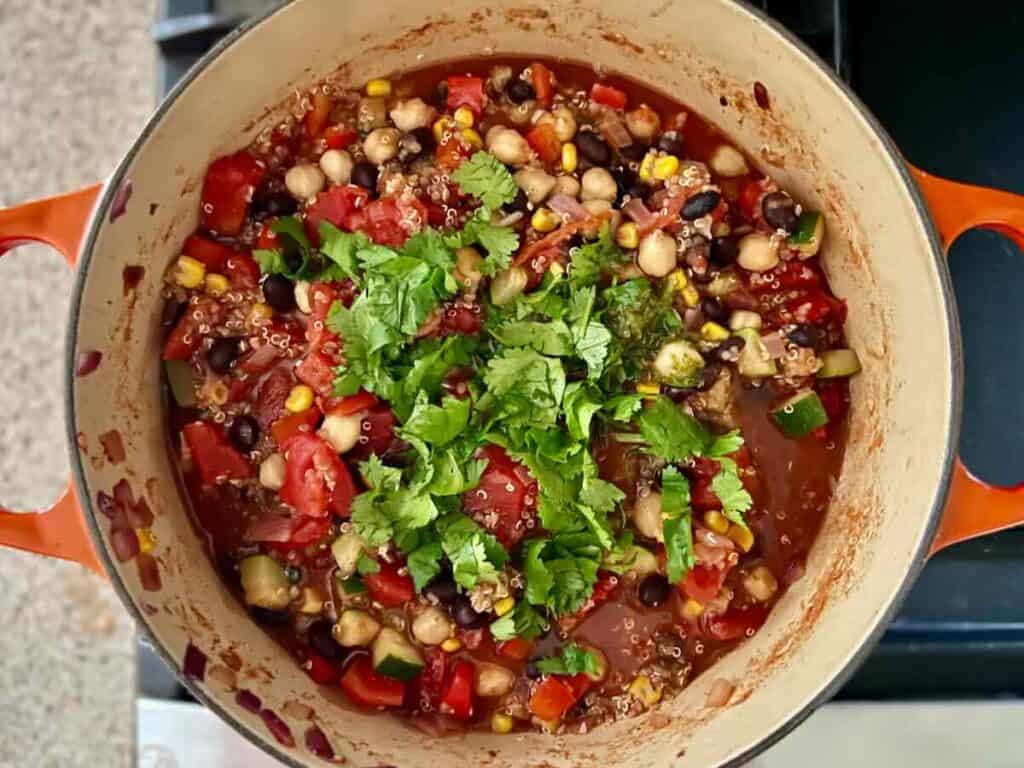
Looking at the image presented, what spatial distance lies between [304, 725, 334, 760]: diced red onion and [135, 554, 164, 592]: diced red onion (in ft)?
0.80

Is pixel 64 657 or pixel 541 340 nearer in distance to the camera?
pixel 541 340

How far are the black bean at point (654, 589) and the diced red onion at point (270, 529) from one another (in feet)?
1.44

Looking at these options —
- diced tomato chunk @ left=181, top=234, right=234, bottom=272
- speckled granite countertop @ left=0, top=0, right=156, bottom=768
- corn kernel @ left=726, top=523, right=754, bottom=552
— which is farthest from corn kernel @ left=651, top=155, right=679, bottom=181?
speckled granite countertop @ left=0, top=0, right=156, bottom=768

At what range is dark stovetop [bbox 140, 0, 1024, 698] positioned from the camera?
143 centimetres

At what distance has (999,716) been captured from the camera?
1427mm

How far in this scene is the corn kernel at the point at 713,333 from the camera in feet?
4.64

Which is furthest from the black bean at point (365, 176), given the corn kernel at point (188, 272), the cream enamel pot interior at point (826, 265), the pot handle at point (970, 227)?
the pot handle at point (970, 227)

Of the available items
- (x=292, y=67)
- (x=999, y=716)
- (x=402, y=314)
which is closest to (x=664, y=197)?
(x=402, y=314)

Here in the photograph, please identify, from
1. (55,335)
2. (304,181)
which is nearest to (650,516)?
(304,181)

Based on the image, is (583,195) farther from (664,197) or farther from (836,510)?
(836,510)

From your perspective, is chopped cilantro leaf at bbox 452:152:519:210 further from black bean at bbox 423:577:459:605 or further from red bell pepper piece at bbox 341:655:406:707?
red bell pepper piece at bbox 341:655:406:707

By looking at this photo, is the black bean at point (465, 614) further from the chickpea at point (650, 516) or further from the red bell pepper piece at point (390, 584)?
the chickpea at point (650, 516)

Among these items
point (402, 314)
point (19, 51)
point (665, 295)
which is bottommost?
point (665, 295)

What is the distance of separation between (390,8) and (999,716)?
3.73 feet
